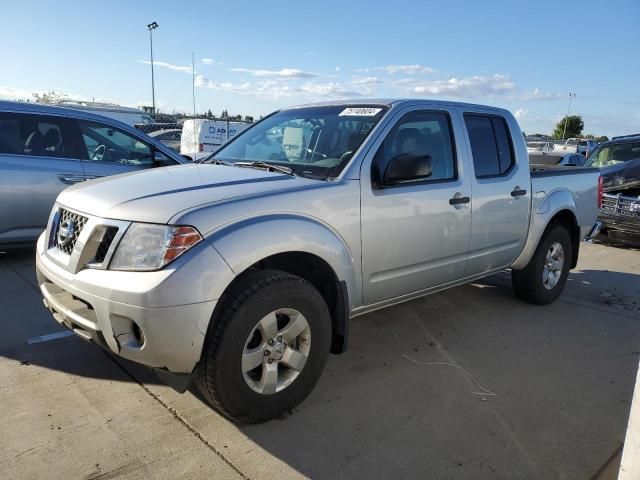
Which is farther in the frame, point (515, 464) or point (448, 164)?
point (448, 164)

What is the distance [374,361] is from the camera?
377 centimetres

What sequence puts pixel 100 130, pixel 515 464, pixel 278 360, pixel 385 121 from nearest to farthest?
pixel 515 464 → pixel 278 360 → pixel 385 121 → pixel 100 130

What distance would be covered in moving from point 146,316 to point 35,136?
14.4 ft

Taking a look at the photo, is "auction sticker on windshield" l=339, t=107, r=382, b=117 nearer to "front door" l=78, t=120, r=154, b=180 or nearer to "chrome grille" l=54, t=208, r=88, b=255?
"chrome grille" l=54, t=208, r=88, b=255

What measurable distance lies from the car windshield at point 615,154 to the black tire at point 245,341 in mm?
9921

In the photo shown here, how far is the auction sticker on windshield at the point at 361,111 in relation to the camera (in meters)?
3.61

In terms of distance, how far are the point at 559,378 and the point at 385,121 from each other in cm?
217

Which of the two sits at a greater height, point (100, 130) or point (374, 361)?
point (100, 130)

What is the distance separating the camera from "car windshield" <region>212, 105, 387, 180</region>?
3.42 m

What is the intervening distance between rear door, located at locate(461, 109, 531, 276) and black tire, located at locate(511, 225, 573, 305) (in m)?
0.34

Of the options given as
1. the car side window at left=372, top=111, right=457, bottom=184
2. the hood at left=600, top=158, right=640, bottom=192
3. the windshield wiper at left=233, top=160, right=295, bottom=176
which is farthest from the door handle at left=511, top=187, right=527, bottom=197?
the hood at left=600, top=158, right=640, bottom=192

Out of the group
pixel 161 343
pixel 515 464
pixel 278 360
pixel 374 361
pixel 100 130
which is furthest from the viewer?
pixel 100 130

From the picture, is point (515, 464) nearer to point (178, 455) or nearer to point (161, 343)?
point (178, 455)


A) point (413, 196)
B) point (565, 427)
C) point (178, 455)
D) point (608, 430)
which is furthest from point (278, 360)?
point (608, 430)
